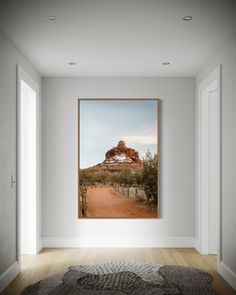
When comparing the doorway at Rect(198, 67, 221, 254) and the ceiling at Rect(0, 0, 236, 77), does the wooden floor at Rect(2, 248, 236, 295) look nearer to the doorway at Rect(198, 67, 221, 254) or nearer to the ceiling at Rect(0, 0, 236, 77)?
the doorway at Rect(198, 67, 221, 254)

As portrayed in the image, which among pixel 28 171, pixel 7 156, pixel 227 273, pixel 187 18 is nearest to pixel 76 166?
pixel 28 171

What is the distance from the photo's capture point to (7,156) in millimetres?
5262

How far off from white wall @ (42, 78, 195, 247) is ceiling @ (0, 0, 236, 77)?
0.55m

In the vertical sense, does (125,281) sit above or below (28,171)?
below

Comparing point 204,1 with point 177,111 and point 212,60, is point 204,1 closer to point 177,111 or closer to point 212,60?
point 212,60

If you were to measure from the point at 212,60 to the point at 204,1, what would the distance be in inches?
87.4

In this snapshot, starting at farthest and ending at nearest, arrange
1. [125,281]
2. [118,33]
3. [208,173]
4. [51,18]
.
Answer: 1. [208,173]
2. [125,281]
3. [118,33]
4. [51,18]

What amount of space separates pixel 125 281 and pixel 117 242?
2.24m

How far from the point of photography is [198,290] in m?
4.95

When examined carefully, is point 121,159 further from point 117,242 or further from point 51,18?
point 51,18

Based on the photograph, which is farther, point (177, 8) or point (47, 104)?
point (47, 104)

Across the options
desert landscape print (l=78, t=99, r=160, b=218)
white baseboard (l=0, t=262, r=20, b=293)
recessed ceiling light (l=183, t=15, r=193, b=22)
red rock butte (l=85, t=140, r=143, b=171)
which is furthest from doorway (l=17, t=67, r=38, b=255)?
recessed ceiling light (l=183, t=15, r=193, b=22)

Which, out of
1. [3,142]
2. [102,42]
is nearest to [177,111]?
[102,42]

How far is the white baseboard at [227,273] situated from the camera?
16.7 feet
